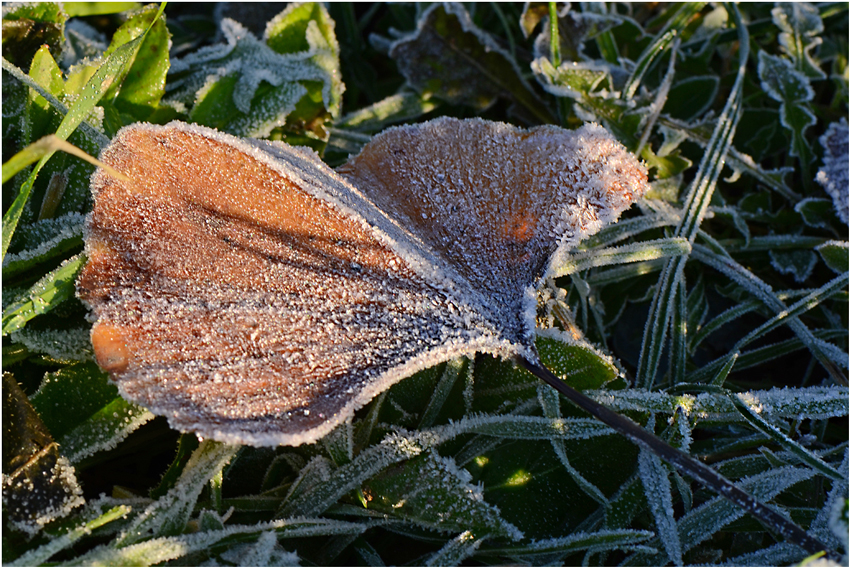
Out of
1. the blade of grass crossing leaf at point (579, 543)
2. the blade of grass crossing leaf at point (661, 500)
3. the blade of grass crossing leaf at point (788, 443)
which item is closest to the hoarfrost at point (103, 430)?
the blade of grass crossing leaf at point (579, 543)

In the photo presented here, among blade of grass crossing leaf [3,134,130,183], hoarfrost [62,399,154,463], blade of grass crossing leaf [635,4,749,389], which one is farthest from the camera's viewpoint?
blade of grass crossing leaf [635,4,749,389]

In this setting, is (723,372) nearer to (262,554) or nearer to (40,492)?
(262,554)

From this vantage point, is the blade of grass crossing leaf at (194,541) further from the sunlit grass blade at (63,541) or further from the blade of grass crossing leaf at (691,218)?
the blade of grass crossing leaf at (691,218)

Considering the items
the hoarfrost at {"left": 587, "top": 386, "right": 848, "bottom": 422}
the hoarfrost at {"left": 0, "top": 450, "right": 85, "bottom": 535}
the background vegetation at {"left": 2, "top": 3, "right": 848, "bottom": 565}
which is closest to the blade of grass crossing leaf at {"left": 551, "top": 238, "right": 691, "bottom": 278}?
the background vegetation at {"left": 2, "top": 3, "right": 848, "bottom": 565}

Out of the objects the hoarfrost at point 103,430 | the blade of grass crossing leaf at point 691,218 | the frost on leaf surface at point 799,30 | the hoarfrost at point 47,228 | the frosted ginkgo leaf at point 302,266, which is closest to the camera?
the frosted ginkgo leaf at point 302,266

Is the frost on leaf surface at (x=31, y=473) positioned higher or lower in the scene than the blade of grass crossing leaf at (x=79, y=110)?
lower

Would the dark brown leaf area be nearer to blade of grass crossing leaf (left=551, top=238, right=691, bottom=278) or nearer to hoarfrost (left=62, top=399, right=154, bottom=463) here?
hoarfrost (left=62, top=399, right=154, bottom=463)

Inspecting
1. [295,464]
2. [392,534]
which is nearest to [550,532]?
[392,534]

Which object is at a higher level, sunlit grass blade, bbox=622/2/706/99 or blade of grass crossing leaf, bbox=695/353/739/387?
sunlit grass blade, bbox=622/2/706/99
